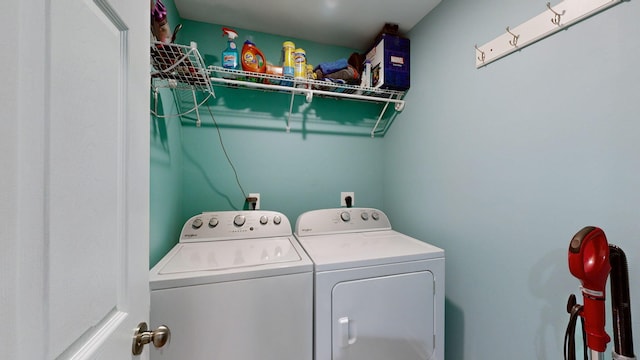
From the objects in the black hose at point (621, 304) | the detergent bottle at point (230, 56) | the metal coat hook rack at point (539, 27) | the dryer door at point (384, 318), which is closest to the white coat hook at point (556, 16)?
the metal coat hook rack at point (539, 27)

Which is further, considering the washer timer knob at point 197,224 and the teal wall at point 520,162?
the washer timer knob at point 197,224

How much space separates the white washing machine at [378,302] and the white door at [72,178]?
0.75 m

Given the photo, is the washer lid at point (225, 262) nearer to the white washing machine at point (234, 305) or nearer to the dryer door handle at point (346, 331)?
the white washing machine at point (234, 305)

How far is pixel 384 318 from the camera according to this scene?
1.18m

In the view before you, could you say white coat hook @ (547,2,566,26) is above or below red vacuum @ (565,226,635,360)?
above

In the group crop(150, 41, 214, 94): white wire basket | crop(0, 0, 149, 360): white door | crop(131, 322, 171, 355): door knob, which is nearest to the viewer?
crop(0, 0, 149, 360): white door

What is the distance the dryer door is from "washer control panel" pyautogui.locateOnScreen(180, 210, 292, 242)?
0.67 metres

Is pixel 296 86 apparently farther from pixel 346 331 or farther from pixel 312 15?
pixel 346 331

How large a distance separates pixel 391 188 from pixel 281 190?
0.99 m

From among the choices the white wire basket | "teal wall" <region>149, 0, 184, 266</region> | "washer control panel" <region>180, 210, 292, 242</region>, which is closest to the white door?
the white wire basket

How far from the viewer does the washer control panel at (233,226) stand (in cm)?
149

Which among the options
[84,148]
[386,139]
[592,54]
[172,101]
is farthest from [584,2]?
[172,101]

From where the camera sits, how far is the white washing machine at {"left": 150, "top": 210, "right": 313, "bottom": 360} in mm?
935

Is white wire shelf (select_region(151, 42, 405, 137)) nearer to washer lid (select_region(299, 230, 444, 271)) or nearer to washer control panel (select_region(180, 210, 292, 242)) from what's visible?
washer control panel (select_region(180, 210, 292, 242))
